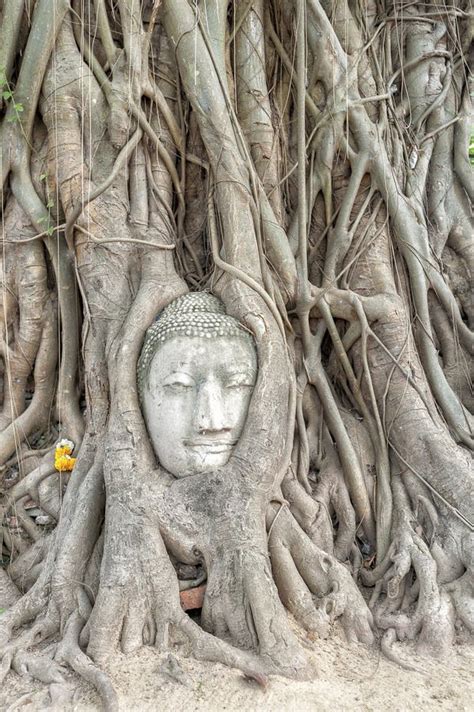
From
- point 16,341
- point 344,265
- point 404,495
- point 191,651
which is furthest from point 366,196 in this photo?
point 191,651

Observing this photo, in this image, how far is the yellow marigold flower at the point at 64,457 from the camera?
9.68 ft

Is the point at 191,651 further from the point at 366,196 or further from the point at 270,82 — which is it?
the point at 270,82

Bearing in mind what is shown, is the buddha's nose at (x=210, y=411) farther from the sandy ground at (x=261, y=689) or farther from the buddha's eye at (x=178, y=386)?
the sandy ground at (x=261, y=689)

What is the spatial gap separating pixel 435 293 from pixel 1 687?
112 inches

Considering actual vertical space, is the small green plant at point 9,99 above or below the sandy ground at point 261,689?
above

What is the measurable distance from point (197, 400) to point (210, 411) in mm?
86

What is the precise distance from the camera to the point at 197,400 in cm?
253

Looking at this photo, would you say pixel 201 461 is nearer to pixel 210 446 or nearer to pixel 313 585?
pixel 210 446

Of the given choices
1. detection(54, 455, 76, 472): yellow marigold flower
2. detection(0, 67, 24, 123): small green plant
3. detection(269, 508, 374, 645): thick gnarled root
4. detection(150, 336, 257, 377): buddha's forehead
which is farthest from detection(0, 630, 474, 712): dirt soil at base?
detection(0, 67, 24, 123): small green plant

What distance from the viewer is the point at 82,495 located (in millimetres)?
2613

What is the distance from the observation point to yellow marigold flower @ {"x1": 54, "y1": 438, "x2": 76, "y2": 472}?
2949 millimetres

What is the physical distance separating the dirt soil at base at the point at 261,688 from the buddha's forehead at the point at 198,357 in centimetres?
114

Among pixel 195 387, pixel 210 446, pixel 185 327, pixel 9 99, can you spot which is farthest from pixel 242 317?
pixel 9 99

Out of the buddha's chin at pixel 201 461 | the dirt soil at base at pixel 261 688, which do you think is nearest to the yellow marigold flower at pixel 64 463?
the buddha's chin at pixel 201 461
